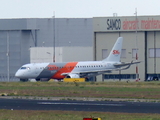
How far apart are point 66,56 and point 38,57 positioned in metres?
5.92

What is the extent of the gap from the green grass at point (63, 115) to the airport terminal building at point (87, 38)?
56.2 meters

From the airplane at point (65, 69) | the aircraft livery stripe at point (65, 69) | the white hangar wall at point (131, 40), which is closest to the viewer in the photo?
the airplane at point (65, 69)

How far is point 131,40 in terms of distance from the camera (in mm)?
81188

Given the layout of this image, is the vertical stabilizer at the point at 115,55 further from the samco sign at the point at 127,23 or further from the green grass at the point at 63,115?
the green grass at the point at 63,115

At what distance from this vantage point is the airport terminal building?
262 feet

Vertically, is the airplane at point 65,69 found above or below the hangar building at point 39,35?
below

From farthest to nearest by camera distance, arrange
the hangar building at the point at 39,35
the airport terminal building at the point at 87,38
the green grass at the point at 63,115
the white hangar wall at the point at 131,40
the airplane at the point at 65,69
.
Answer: the hangar building at the point at 39,35 < the airport terminal building at the point at 87,38 < the white hangar wall at the point at 131,40 < the airplane at the point at 65,69 < the green grass at the point at 63,115

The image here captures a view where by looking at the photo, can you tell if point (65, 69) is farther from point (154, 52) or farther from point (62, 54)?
point (154, 52)

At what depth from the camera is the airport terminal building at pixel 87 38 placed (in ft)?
262

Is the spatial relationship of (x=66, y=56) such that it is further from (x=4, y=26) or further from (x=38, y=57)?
(x=4, y=26)

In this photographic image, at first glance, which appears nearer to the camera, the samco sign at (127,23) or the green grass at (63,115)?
the green grass at (63,115)

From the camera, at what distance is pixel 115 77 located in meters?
82.6

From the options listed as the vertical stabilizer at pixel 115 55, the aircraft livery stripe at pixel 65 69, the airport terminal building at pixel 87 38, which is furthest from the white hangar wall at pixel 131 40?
the aircraft livery stripe at pixel 65 69

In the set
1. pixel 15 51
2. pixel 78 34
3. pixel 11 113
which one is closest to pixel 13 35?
pixel 15 51
